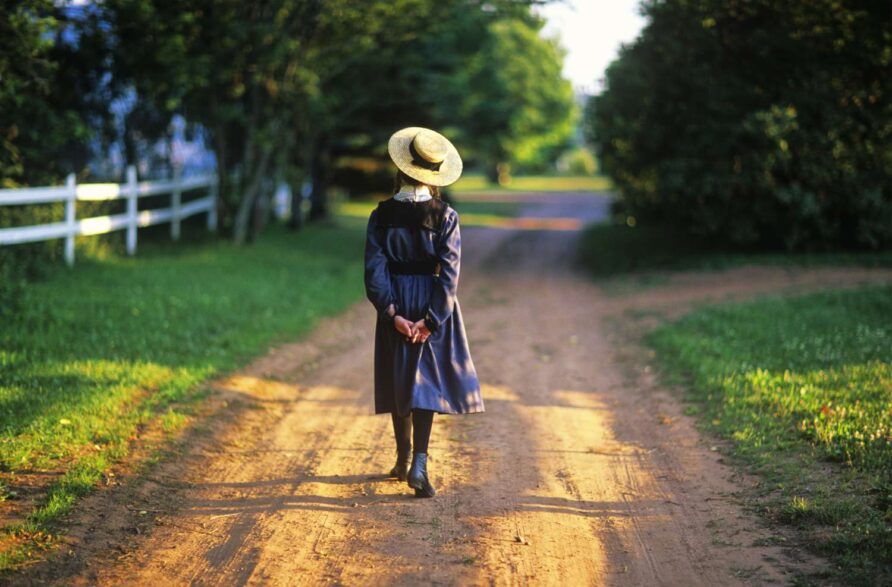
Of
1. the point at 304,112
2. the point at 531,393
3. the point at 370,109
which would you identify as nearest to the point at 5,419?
the point at 531,393

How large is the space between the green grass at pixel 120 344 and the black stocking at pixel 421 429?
194cm

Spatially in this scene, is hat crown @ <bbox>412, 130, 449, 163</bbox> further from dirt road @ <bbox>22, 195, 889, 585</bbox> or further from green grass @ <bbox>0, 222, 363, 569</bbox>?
green grass @ <bbox>0, 222, 363, 569</bbox>

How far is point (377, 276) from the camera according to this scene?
19.0 ft

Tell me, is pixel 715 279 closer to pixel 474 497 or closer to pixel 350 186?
pixel 474 497

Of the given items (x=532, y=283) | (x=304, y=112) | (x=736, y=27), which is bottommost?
(x=532, y=283)

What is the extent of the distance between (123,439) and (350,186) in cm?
2563

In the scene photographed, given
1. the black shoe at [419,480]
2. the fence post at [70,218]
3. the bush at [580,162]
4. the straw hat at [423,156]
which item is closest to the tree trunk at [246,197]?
the fence post at [70,218]

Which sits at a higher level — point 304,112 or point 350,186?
point 304,112

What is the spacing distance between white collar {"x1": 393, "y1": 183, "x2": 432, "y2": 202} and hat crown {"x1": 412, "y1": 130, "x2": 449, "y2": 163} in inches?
8.0

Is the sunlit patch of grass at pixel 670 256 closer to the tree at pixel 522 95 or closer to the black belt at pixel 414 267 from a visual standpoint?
the black belt at pixel 414 267

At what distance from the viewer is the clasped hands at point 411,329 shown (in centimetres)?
577

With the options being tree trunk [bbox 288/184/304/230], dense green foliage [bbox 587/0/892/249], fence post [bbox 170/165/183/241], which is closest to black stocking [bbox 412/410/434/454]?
dense green foliage [bbox 587/0/892/249]

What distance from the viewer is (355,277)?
17109 mm

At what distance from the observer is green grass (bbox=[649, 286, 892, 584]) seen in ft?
17.1
